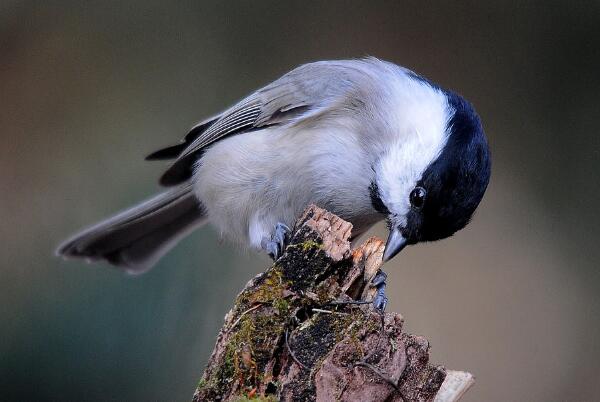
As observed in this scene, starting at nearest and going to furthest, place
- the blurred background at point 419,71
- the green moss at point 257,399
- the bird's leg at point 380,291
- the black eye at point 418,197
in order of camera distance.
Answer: the green moss at point 257,399 → the bird's leg at point 380,291 → the black eye at point 418,197 → the blurred background at point 419,71

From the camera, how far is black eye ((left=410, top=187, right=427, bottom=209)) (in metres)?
2.41

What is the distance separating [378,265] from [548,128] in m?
2.85

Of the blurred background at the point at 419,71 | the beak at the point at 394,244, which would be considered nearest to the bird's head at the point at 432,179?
the beak at the point at 394,244

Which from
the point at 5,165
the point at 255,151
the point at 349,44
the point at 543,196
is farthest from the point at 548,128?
the point at 5,165

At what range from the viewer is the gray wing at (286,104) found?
2.86 m

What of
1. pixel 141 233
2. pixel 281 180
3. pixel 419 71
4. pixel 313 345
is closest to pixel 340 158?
pixel 281 180

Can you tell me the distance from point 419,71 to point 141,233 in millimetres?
2146

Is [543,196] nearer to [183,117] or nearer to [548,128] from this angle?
[548,128]

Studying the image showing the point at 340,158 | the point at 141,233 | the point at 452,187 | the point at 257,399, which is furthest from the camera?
the point at 141,233

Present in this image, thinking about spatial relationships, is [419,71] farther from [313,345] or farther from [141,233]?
[313,345]

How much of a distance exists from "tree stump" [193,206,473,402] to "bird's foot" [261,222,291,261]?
0.69m

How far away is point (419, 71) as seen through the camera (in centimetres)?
475

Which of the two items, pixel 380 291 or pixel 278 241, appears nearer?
pixel 380 291

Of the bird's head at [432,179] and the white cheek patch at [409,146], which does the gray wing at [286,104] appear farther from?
the bird's head at [432,179]
